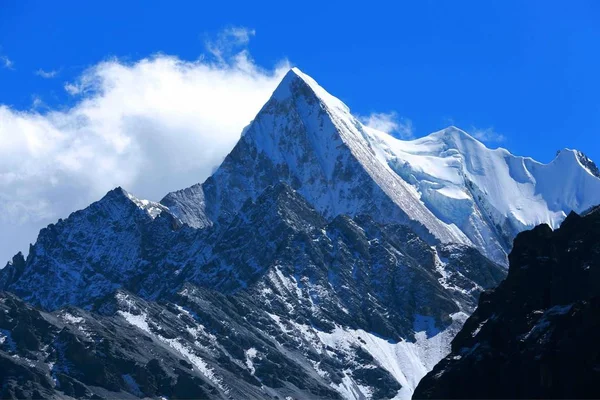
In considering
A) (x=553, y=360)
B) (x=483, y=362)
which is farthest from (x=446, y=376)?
(x=553, y=360)

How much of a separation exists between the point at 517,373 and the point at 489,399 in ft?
15.9

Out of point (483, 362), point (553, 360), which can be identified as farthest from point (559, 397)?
point (483, 362)

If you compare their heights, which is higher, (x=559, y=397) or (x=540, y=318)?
(x=540, y=318)

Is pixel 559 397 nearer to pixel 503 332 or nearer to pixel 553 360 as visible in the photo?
pixel 553 360

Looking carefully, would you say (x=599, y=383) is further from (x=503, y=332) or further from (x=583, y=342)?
(x=503, y=332)

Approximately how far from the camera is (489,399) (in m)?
190

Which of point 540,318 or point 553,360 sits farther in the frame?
point 540,318

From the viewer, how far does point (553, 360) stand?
597ft

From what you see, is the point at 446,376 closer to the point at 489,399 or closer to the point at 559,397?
the point at 489,399

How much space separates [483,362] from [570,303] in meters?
12.4

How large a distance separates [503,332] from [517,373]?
462 inches

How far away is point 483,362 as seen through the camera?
195m

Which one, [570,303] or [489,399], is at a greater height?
[570,303]

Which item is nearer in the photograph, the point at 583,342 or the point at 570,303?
the point at 583,342
